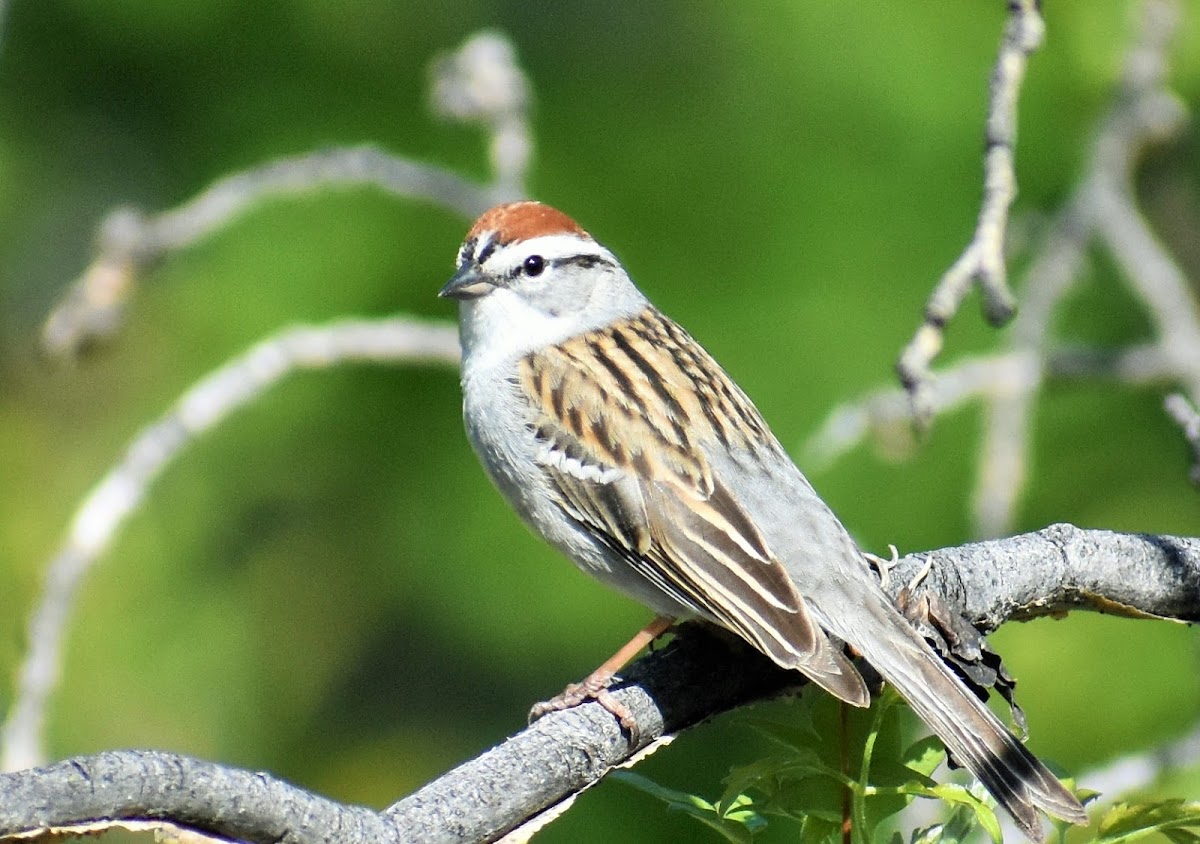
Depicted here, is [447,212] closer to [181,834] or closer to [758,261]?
[758,261]

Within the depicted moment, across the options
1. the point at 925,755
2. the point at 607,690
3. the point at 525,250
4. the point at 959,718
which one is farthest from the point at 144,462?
the point at 925,755

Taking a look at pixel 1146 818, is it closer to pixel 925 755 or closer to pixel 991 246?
pixel 925 755

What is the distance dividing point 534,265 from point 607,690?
4.78 feet

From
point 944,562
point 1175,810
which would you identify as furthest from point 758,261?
point 1175,810

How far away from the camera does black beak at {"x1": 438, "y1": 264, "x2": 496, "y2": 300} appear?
11.9 ft

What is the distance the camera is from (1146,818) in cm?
181

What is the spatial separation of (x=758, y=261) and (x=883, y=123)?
21.5 inches

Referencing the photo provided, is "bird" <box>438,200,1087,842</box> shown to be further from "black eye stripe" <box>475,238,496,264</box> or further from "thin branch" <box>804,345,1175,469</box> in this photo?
"thin branch" <box>804,345,1175,469</box>

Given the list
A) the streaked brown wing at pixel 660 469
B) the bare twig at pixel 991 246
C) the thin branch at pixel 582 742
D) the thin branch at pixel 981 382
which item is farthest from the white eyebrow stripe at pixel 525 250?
the bare twig at pixel 991 246

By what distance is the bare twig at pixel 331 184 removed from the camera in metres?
3.79

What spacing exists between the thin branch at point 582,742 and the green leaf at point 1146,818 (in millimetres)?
731

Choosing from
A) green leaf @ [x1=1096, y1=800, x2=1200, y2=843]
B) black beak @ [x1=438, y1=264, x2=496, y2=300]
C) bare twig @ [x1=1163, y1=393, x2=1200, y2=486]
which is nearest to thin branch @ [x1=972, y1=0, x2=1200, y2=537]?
bare twig @ [x1=1163, y1=393, x2=1200, y2=486]

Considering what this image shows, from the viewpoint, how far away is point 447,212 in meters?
4.86

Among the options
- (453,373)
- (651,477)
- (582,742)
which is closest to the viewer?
(582,742)
